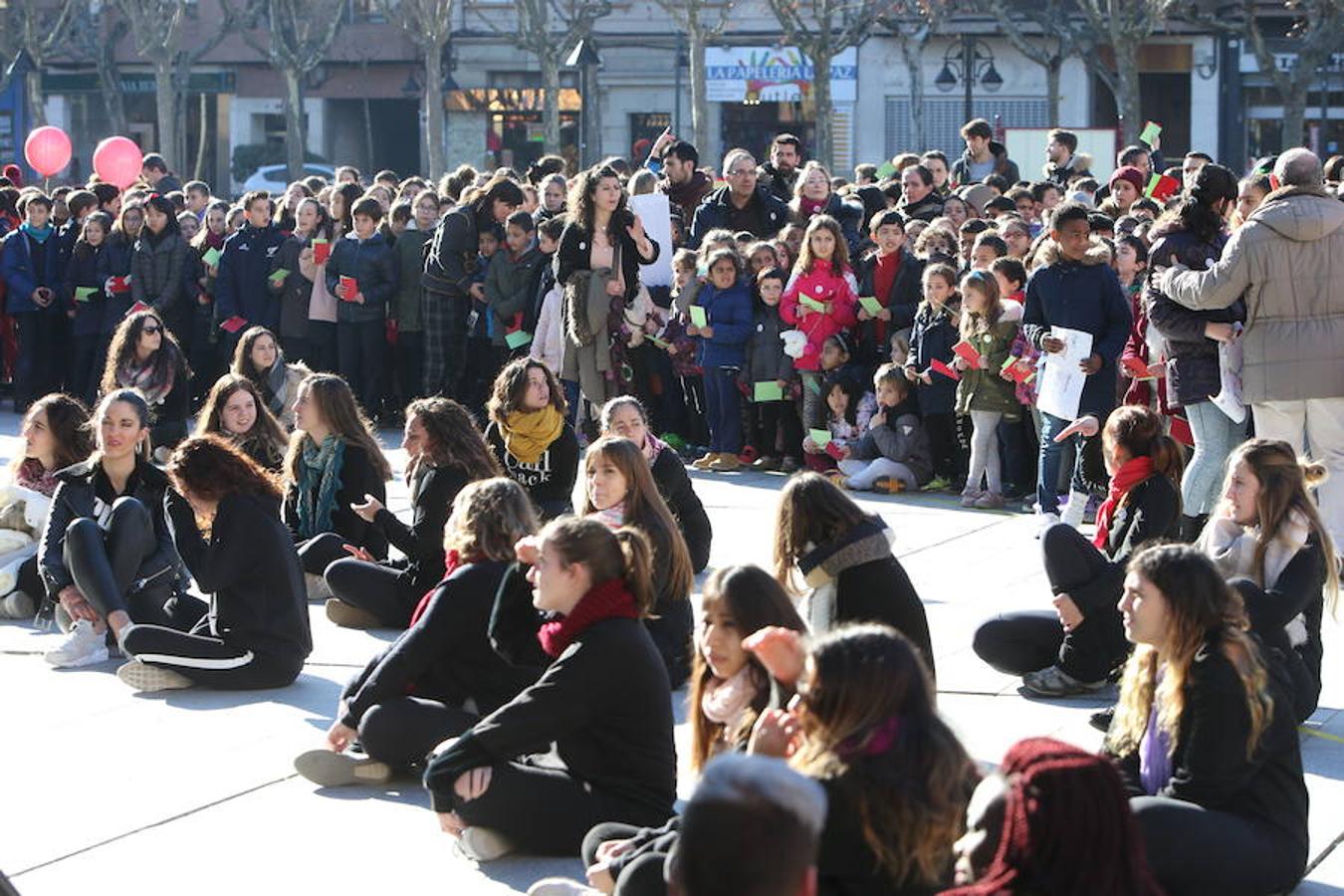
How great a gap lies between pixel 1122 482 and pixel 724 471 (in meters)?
5.83

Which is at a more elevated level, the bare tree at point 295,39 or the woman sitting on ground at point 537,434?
the bare tree at point 295,39

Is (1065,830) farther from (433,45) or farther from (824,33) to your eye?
(433,45)

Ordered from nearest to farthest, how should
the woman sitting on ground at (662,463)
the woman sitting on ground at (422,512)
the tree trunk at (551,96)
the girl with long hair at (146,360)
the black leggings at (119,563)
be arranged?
1. the black leggings at (119,563)
2. the woman sitting on ground at (422,512)
3. the woman sitting on ground at (662,463)
4. the girl with long hair at (146,360)
5. the tree trunk at (551,96)

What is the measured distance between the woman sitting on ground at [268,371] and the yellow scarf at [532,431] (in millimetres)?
2371

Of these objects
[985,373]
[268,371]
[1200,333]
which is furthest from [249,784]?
[985,373]

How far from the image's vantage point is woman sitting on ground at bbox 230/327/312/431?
11812 millimetres

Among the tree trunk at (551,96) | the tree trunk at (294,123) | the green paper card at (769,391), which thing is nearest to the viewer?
the green paper card at (769,391)

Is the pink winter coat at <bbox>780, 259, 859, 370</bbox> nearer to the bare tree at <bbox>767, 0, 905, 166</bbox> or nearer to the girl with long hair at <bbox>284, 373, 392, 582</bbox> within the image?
the girl with long hair at <bbox>284, 373, 392, 582</bbox>

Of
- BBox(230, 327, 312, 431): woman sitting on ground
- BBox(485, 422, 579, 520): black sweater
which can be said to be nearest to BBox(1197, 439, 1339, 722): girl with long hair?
BBox(485, 422, 579, 520): black sweater

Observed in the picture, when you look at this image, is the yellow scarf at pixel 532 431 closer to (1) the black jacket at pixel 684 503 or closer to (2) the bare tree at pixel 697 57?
(1) the black jacket at pixel 684 503

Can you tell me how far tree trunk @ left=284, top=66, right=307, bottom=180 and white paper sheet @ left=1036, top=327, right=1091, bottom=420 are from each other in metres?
34.1

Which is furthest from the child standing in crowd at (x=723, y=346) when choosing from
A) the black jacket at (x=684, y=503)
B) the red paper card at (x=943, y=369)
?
the black jacket at (x=684, y=503)

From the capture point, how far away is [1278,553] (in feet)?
21.6

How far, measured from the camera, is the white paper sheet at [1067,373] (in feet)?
35.2
